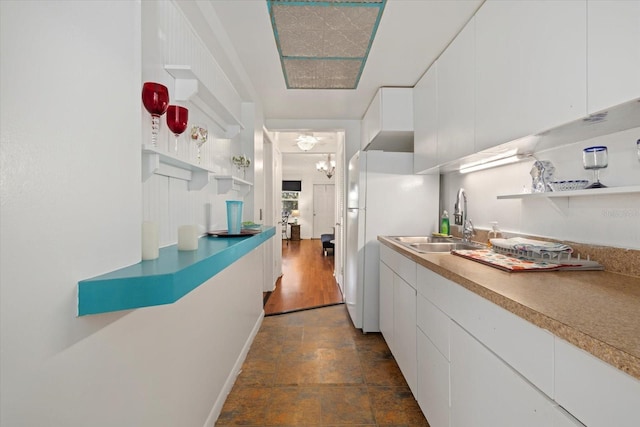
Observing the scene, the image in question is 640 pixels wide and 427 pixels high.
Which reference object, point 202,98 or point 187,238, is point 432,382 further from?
point 202,98

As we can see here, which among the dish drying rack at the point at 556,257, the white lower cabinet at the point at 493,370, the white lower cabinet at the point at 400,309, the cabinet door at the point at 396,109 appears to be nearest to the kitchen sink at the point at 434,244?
the white lower cabinet at the point at 400,309

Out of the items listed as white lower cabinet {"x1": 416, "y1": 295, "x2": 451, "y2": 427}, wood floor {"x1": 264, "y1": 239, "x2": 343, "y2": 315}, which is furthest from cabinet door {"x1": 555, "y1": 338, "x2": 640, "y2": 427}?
wood floor {"x1": 264, "y1": 239, "x2": 343, "y2": 315}

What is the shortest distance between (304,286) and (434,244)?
2716mm

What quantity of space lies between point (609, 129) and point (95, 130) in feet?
5.69

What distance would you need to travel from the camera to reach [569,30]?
3.46 ft

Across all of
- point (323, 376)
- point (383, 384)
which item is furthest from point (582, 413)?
point (323, 376)

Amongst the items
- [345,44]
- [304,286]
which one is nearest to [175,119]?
[345,44]

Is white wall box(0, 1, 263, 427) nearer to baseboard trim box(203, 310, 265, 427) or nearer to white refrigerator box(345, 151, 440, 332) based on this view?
baseboard trim box(203, 310, 265, 427)

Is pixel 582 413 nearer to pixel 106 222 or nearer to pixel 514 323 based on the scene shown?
pixel 514 323

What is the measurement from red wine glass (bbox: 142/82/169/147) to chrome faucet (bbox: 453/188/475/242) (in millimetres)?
2062

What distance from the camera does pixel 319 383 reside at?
211cm

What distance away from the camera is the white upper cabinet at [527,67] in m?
1.04

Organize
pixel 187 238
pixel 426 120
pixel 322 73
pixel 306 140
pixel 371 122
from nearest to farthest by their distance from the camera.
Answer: pixel 187 238, pixel 426 120, pixel 322 73, pixel 371 122, pixel 306 140

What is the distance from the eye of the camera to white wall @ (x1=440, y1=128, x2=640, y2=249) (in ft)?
3.87
